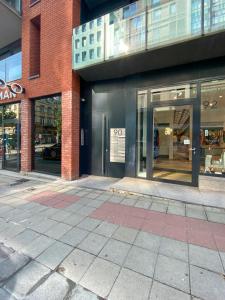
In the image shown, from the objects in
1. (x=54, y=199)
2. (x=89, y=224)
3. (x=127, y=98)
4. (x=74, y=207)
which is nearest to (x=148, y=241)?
(x=89, y=224)

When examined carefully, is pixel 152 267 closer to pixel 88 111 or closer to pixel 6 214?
pixel 6 214

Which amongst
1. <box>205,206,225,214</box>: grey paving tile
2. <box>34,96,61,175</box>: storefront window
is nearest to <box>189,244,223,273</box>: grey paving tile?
<box>205,206,225,214</box>: grey paving tile

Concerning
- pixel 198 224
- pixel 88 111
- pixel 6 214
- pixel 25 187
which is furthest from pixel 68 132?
pixel 198 224

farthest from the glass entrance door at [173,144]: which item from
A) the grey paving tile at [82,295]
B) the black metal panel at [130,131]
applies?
the grey paving tile at [82,295]

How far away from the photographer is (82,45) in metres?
6.07

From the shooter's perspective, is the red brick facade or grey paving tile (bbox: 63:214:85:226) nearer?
grey paving tile (bbox: 63:214:85:226)

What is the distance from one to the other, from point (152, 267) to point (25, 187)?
488 centimetres

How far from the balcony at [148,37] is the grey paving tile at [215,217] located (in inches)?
157

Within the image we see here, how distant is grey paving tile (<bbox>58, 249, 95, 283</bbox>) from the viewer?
7.39 ft

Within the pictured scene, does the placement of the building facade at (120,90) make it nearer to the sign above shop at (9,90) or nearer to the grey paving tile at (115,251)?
the sign above shop at (9,90)

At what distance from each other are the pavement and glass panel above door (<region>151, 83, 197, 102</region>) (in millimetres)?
3071

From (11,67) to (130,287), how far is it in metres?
9.80

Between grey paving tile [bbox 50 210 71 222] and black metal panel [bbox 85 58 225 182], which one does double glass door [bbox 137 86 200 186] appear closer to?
black metal panel [bbox 85 58 225 182]

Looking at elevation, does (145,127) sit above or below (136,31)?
below
